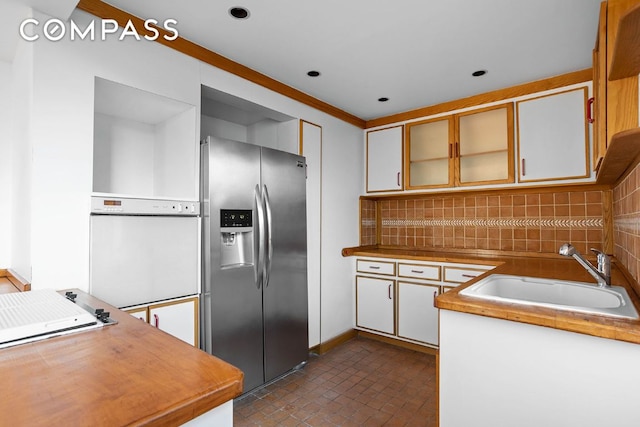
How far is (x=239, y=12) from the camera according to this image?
6.00 ft

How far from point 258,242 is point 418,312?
168cm

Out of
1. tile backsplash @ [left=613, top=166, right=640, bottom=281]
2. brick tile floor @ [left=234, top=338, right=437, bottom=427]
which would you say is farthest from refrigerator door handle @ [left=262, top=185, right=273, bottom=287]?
tile backsplash @ [left=613, top=166, right=640, bottom=281]

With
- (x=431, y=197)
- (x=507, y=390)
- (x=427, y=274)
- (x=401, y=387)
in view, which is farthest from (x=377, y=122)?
(x=507, y=390)

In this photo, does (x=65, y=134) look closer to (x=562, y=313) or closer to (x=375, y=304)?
(x=562, y=313)

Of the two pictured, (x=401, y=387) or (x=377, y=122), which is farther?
(x=377, y=122)

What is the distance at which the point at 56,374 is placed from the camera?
717 mm

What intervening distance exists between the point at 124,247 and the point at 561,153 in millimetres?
3148

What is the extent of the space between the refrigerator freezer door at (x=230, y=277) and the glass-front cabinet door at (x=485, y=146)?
1949mm

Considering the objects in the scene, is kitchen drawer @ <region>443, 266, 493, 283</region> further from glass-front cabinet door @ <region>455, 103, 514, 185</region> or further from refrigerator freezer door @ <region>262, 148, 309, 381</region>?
refrigerator freezer door @ <region>262, 148, 309, 381</region>

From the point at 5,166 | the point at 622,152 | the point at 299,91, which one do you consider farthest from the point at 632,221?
the point at 5,166

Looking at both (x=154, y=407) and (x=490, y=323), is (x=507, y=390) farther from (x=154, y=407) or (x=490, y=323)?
(x=154, y=407)

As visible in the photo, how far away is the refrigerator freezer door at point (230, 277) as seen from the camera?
216 cm

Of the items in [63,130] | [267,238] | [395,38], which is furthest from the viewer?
[267,238]

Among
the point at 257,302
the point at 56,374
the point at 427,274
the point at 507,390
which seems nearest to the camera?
the point at 56,374
